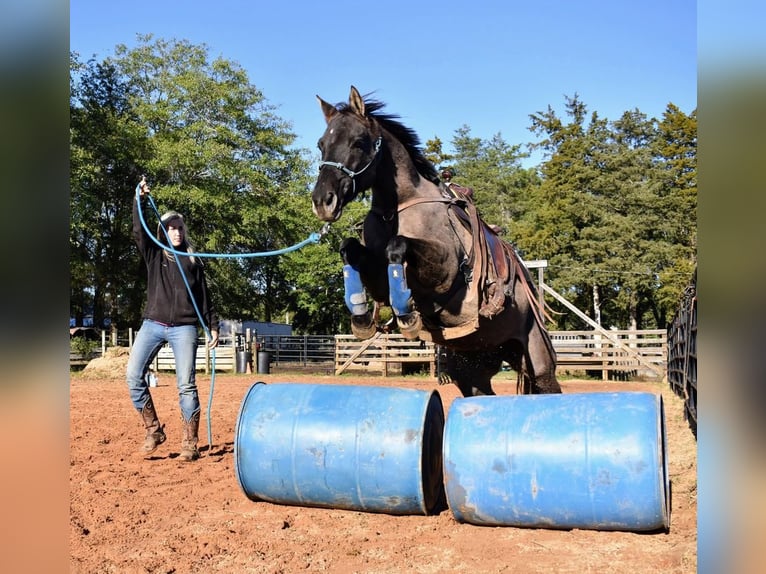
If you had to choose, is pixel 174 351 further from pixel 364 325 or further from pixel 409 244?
pixel 409 244

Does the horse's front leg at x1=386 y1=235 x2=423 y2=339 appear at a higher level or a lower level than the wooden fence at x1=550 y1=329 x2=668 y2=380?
higher

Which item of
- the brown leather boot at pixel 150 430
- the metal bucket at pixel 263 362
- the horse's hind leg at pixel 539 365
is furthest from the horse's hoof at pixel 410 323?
the metal bucket at pixel 263 362

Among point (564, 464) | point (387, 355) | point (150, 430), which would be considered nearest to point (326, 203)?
point (564, 464)

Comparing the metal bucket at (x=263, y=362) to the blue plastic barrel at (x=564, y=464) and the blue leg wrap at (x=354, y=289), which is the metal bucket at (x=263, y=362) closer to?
the blue leg wrap at (x=354, y=289)

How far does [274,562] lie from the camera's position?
345cm

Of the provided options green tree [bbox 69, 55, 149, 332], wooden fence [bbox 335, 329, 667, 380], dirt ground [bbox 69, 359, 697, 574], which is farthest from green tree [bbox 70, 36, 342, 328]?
dirt ground [bbox 69, 359, 697, 574]

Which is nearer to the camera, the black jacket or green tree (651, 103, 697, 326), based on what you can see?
the black jacket

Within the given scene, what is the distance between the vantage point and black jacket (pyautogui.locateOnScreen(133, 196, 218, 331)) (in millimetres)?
5805

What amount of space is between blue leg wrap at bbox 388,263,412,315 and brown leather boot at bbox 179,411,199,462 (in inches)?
98.8

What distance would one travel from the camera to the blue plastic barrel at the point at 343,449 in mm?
4164

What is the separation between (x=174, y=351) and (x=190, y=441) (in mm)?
887

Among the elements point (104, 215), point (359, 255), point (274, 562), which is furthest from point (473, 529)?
Result: point (104, 215)

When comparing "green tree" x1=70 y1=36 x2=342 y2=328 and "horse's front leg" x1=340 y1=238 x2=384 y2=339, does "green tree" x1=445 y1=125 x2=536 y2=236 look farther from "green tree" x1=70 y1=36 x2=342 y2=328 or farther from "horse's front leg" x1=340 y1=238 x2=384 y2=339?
"horse's front leg" x1=340 y1=238 x2=384 y2=339
